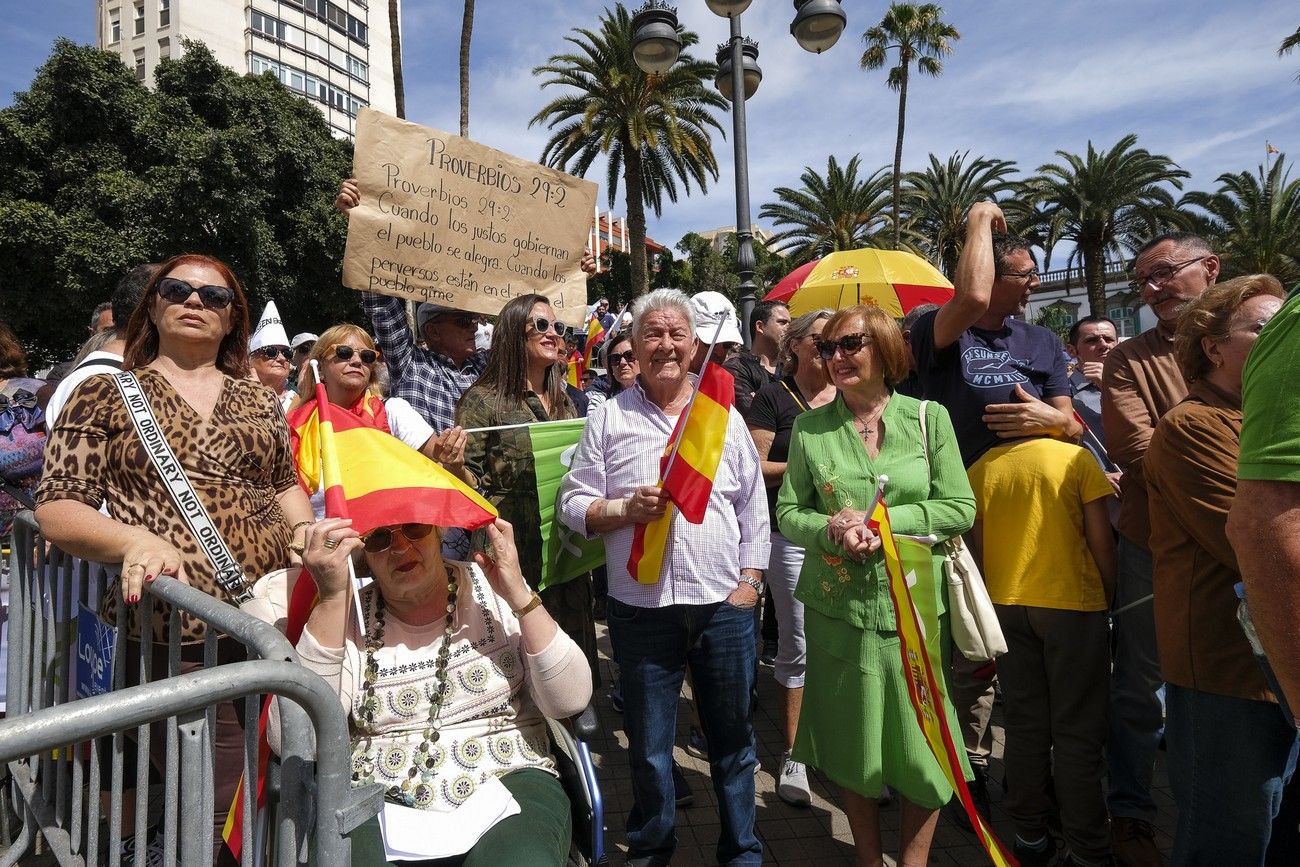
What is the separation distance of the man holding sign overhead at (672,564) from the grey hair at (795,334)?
1306 millimetres

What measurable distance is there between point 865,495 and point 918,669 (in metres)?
0.61

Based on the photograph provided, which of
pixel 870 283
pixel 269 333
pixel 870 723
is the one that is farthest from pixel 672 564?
pixel 269 333

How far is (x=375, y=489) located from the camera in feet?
6.86

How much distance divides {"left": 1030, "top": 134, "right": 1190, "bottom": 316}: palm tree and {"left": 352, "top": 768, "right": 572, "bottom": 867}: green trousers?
34248 millimetres

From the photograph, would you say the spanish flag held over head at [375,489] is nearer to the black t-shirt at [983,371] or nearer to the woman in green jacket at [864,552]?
the woman in green jacket at [864,552]

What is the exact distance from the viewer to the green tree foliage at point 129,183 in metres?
18.5

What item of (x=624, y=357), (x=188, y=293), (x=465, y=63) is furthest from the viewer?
(x=465, y=63)

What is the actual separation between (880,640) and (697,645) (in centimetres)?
65

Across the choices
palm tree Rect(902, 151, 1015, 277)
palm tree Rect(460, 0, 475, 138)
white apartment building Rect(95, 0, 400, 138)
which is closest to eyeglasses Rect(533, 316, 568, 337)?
palm tree Rect(460, 0, 475, 138)

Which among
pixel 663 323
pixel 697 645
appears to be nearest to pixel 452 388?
pixel 663 323

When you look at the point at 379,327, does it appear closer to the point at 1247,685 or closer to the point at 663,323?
the point at 663,323

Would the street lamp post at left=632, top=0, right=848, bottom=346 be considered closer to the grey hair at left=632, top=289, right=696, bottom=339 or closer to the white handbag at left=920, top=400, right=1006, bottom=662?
the grey hair at left=632, top=289, right=696, bottom=339

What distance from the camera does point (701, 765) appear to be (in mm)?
3949

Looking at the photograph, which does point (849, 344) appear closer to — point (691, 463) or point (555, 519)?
point (691, 463)
